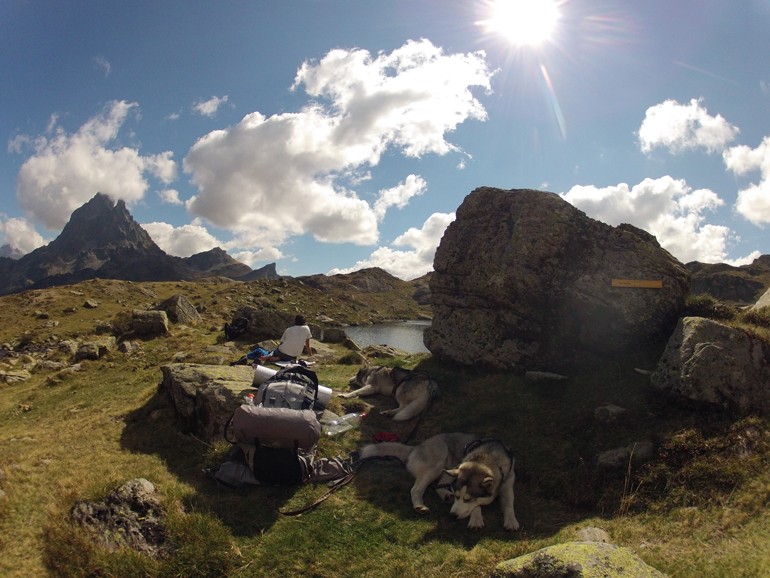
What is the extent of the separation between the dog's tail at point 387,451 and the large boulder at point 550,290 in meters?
6.90

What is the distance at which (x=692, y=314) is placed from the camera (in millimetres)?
14633

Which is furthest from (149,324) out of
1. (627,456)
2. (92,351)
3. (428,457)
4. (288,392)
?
(627,456)

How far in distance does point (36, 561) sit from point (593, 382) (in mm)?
14482

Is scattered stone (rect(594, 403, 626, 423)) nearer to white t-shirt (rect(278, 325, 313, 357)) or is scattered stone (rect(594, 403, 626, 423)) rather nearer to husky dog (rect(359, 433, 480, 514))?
A: husky dog (rect(359, 433, 480, 514))

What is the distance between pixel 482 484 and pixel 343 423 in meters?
5.33

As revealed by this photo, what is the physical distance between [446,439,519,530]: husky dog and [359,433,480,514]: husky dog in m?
0.42

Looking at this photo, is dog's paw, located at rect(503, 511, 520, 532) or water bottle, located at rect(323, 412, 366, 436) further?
water bottle, located at rect(323, 412, 366, 436)

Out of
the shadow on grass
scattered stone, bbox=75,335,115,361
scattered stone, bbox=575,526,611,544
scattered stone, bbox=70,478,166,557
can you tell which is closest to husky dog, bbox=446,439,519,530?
scattered stone, bbox=575,526,611,544

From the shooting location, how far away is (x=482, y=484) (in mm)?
8805

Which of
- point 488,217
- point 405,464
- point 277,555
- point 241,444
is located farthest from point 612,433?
point 488,217

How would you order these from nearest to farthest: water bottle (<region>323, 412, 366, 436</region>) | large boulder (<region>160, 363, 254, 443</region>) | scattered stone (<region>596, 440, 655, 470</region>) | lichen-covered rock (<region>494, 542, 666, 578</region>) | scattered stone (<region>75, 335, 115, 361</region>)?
lichen-covered rock (<region>494, 542, 666, 578</region>) → scattered stone (<region>596, 440, 655, 470</region>) → large boulder (<region>160, 363, 254, 443</region>) → water bottle (<region>323, 412, 366, 436</region>) → scattered stone (<region>75, 335, 115, 361</region>)

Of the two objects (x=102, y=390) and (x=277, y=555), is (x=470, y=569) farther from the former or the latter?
(x=102, y=390)

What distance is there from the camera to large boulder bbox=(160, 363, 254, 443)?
11.7 meters

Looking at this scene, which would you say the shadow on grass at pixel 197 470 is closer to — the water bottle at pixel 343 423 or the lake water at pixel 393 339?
the water bottle at pixel 343 423
